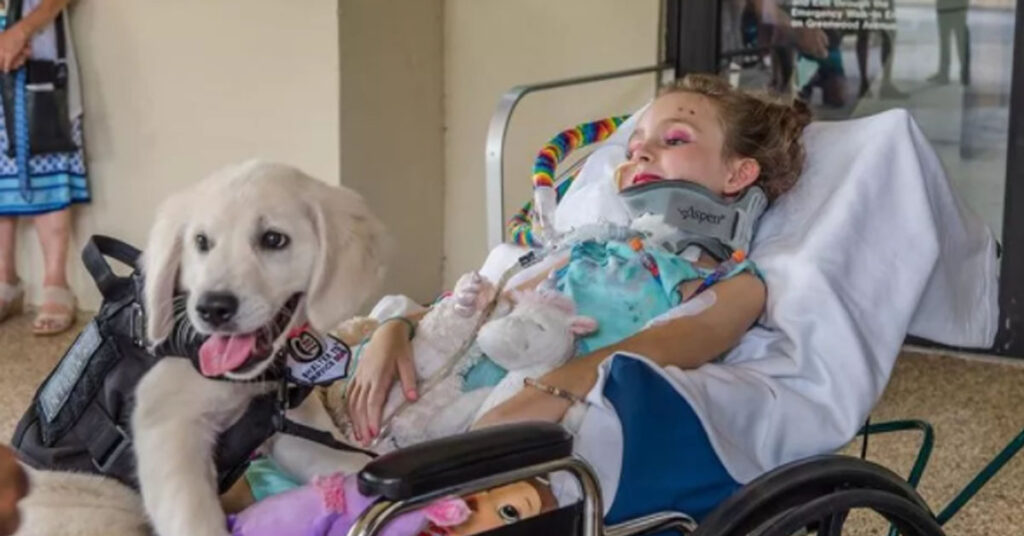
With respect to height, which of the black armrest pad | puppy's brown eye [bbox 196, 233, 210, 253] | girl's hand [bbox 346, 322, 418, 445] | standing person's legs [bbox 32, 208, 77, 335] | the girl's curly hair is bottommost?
standing person's legs [bbox 32, 208, 77, 335]

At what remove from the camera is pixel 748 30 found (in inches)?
156

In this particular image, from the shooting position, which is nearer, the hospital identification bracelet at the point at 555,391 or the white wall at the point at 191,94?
the hospital identification bracelet at the point at 555,391

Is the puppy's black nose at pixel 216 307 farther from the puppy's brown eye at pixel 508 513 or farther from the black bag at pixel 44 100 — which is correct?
the black bag at pixel 44 100

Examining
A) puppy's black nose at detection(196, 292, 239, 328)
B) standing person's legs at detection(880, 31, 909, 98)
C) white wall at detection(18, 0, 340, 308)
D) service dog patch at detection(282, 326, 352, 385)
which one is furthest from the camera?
standing person's legs at detection(880, 31, 909, 98)

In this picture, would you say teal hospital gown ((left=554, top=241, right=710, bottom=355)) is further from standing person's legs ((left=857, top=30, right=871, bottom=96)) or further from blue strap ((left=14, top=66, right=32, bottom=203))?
blue strap ((left=14, top=66, right=32, bottom=203))

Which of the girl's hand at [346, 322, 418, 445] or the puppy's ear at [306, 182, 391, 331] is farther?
the girl's hand at [346, 322, 418, 445]

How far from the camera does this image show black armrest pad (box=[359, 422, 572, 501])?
1184 millimetres

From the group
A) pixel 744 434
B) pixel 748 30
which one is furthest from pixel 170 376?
pixel 748 30

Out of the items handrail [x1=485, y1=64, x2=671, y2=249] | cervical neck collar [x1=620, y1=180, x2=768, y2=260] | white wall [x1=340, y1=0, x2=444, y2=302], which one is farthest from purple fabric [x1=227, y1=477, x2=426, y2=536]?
white wall [x1=340, y1=0, x2=444, y2=302]

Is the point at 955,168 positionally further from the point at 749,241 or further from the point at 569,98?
the point at 749,241

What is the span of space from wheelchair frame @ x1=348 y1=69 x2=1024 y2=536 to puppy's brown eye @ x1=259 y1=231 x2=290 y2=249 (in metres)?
0.28

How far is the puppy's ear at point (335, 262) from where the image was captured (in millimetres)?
1419

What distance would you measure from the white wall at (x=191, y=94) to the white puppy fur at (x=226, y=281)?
7.49ft

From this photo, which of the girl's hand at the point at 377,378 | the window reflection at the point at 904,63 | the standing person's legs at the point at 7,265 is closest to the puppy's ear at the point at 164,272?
the girl's hand at the point at 377,378
